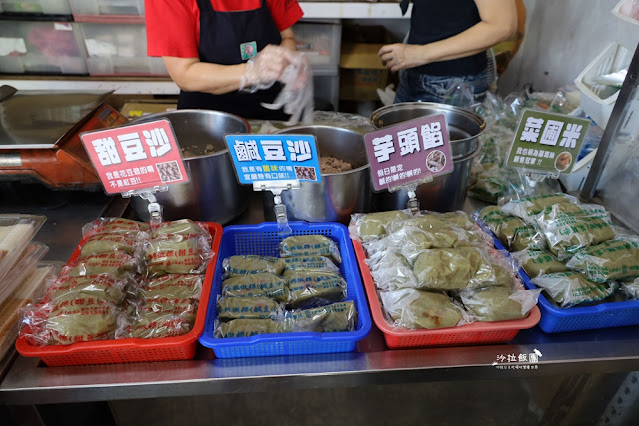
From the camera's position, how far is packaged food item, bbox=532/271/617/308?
1.02 meters

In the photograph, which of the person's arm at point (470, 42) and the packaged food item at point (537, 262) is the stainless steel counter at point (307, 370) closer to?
the packaged food item at point (537, 262)

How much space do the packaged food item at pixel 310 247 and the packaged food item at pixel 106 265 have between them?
1.34 feet

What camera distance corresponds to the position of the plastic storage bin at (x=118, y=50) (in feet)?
10.7

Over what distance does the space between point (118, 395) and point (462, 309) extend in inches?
32.4

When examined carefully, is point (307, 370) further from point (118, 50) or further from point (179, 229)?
point (118, 50)

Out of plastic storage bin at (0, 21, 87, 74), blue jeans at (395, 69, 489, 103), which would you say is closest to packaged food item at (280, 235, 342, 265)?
blue jeans at (395, 69, 489, 103)

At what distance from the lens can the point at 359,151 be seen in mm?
1437

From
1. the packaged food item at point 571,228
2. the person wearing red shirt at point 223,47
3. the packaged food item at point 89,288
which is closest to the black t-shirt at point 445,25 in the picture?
the person wearing red shirt at point 223,47

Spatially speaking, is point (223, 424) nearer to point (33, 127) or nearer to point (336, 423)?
point (336, 423)

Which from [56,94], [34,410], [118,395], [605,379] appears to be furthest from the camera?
[56,94]

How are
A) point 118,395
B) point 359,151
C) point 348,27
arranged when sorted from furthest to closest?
point 348,27 → point 359,151 → point 118,395

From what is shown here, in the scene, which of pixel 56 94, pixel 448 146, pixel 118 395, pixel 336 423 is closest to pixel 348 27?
pixel 56 94

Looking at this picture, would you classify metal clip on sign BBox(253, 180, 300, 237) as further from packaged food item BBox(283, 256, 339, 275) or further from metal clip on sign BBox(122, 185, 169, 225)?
metal clip on sign BBox(122, 185, 169, 225)

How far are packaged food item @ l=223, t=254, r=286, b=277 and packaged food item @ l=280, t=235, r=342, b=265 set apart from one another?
0.14 feet
